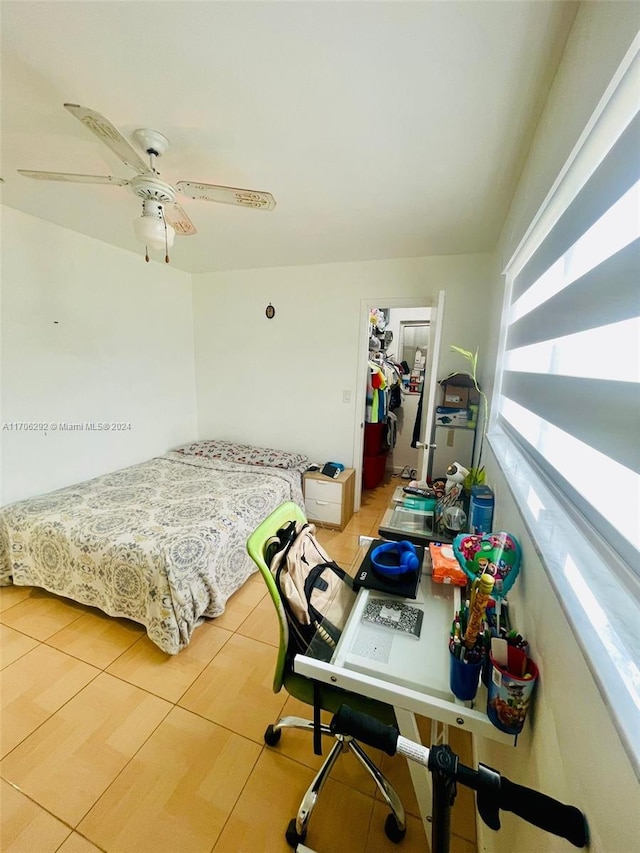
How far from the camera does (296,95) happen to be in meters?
1.18

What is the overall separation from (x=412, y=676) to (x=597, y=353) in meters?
0.92

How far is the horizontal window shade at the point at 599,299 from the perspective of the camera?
0.58 metres

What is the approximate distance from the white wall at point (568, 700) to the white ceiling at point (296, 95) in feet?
0.68

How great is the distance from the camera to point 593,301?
0.73 m

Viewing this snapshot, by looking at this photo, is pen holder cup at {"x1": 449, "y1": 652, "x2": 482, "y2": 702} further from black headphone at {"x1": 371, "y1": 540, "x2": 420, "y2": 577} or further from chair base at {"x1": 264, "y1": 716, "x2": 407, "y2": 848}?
chair base at {"x1": 264, "y1": 716, "x2": 407, "y2": 848}

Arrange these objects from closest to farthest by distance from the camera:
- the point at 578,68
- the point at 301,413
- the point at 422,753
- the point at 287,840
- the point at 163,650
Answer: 1. the point at 422,753
2. the point at 578,68
3. the point at 287,840
4. the point at 163,650
5. the point at 301,413

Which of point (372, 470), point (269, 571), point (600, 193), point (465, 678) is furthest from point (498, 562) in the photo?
point (372, 470)

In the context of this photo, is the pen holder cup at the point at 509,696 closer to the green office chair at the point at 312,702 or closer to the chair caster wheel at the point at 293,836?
the green office chair at the point at 312,702

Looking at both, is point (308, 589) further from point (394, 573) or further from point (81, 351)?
point (81, 351)

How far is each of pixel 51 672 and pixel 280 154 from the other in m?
2.76

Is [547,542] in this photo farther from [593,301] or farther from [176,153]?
[176,153]

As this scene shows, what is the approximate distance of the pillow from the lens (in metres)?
3.13

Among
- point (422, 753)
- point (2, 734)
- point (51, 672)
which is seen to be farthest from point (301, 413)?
point (422, 753)

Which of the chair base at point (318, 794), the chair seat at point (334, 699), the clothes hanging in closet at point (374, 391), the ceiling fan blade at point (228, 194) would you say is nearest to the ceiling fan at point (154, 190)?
the ceiling fan blade at point (228, 194)
